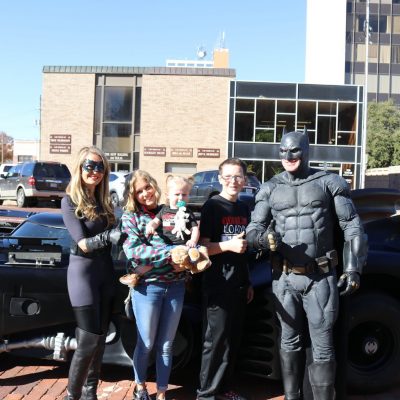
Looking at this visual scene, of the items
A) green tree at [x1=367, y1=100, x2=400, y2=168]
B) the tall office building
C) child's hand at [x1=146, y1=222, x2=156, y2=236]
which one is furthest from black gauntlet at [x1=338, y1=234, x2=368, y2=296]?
the tall office building

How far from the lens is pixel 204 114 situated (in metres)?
32.8

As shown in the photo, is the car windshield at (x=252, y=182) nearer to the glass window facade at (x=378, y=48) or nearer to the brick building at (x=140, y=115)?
the brick building at (x=140, y=115)

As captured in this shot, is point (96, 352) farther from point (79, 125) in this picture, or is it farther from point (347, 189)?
point (79, 125)

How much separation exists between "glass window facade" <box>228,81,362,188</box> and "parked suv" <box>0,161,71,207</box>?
1421 centimetres

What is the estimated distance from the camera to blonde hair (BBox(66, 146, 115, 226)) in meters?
3.60

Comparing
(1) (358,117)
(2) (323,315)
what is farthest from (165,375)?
(1) (358,117)

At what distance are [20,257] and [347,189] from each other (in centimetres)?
240

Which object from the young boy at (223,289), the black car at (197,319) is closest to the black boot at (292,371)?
the black car at (197,319)

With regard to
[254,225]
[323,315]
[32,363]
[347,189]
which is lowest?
[32,363]

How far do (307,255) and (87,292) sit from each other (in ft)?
4.61

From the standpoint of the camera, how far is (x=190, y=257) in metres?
3.42

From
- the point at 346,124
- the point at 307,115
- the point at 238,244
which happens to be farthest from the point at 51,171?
the point at 346,124

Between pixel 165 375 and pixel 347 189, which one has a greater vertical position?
pixel 347 189

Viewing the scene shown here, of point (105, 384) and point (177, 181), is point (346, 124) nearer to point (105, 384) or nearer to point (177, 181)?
point (105, 384)
